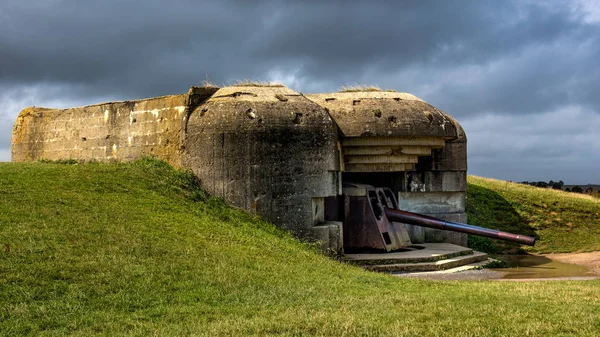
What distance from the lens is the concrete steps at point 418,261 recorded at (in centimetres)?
1641

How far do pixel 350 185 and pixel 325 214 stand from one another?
1321mm

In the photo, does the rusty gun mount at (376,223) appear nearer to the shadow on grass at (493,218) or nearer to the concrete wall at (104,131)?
the shadow on grass at (493,218)

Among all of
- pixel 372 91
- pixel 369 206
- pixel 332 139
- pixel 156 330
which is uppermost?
pixel 372 91

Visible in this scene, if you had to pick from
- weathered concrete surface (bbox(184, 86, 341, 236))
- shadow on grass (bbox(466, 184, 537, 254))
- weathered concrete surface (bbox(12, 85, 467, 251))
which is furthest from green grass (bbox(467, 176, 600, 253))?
weathered concrete surface (bbox(184, 86, 341, 236))

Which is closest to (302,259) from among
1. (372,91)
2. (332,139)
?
(332,139)

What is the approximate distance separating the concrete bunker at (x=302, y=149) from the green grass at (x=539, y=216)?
133 inches

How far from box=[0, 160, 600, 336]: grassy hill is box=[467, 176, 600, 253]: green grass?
9.61 metres

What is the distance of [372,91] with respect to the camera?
1956 centimetres

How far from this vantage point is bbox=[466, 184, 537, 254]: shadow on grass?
22.3 m

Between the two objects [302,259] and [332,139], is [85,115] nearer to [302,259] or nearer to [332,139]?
[332,139]

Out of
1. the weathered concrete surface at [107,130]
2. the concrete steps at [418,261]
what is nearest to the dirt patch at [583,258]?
the concrete steps at [418,261]

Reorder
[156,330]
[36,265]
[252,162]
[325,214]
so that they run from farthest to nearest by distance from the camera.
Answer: [325,214] → [252,162] → [36,265] → [156,330]

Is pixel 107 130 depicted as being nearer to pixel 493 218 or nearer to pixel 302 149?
pixel 302 149

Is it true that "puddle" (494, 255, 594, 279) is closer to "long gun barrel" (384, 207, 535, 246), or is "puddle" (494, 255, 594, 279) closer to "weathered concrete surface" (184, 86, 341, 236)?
"long gun barrel" (384, 207, 535, 246)
